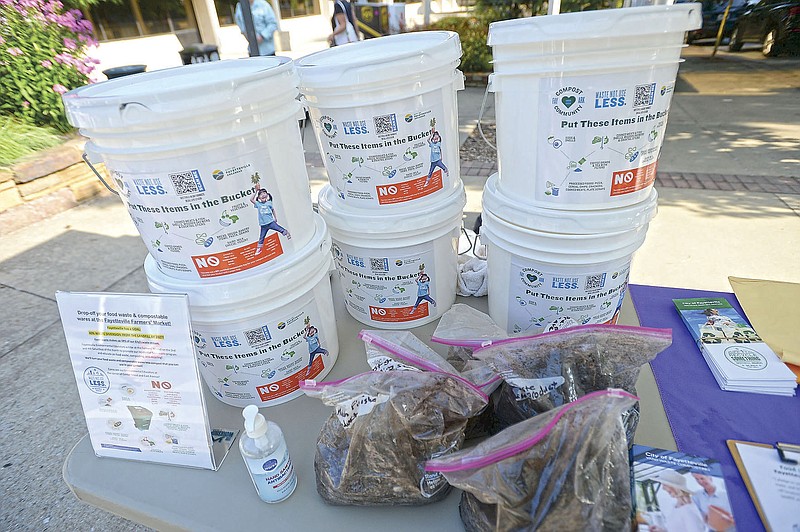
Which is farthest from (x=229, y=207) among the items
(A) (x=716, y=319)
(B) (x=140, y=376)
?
(A) (x=716, y=319)

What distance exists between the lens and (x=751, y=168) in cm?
392

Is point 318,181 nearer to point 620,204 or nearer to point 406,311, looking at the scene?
point 406,311

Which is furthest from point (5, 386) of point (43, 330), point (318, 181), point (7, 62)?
point (7, 62)

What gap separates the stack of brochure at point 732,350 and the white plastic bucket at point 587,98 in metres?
→ 0.43

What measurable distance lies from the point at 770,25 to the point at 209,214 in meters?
10.8

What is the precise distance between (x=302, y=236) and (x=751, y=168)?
4.35 m

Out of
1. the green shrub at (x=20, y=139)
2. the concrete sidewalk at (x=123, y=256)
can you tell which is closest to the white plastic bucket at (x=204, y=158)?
the concrete sidewalk at (x=123, y=256)

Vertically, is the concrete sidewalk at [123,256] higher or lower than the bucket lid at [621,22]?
lower

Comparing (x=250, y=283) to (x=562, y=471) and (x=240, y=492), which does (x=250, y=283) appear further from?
(x=562, y=471)

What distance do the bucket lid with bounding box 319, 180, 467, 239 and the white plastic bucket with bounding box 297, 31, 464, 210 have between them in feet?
0.07

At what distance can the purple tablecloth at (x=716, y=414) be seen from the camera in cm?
92

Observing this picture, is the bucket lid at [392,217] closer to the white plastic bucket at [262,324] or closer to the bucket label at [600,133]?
the white plastic bucket at [262,324]

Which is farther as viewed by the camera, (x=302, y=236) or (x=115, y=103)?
(x=302, y=236)

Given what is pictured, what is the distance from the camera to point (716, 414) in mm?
1061
